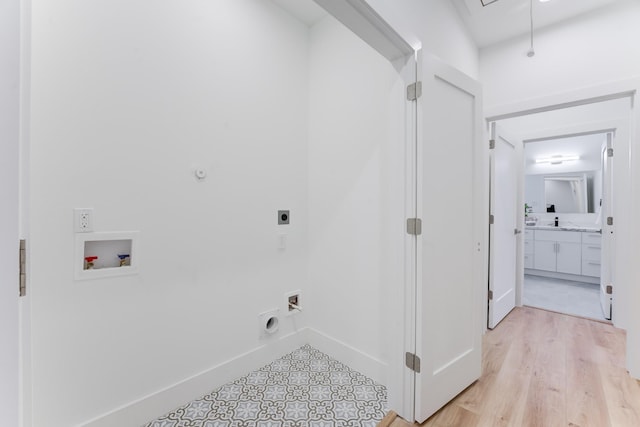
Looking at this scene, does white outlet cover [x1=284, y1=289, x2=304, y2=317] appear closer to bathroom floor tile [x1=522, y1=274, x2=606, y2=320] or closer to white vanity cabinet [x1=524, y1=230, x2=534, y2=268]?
bathroom floor tile [x1=522, y1=274, x2=606, y2=320]

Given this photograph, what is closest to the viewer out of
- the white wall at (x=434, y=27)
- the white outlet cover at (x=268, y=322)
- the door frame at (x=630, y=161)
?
the white wall at (x=434, y=27)

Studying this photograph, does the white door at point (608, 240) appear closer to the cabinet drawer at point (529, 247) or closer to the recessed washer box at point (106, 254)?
the cabinet drawer at point (529, 247)

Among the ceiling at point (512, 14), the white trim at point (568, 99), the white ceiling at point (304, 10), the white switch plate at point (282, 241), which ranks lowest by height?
the white switch plate at point (282, 241)

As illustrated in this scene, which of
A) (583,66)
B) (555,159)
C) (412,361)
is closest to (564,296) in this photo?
(555,159)

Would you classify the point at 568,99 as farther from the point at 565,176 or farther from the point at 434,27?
the point at 565,176

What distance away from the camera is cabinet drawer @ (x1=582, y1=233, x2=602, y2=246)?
4543 mm

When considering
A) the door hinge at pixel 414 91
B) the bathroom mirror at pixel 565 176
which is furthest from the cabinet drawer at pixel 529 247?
the door hinge at pixel 414 91

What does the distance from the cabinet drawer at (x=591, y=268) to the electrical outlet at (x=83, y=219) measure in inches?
248

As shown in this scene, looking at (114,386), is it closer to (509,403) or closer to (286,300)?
(286,300)

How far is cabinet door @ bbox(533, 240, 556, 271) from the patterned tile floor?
15.2 ft

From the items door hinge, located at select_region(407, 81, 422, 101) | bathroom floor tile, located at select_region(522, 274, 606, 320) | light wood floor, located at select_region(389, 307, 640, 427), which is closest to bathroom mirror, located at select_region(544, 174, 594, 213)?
bathroom floor tile, located at select_region(522, 274, 606, 320)

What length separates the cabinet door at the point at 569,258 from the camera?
15.4ft

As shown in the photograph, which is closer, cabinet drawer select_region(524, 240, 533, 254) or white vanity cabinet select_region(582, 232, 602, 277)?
white vanity cabinet select_region(582, 232, 602, 277)

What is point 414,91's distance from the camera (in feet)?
5.29
